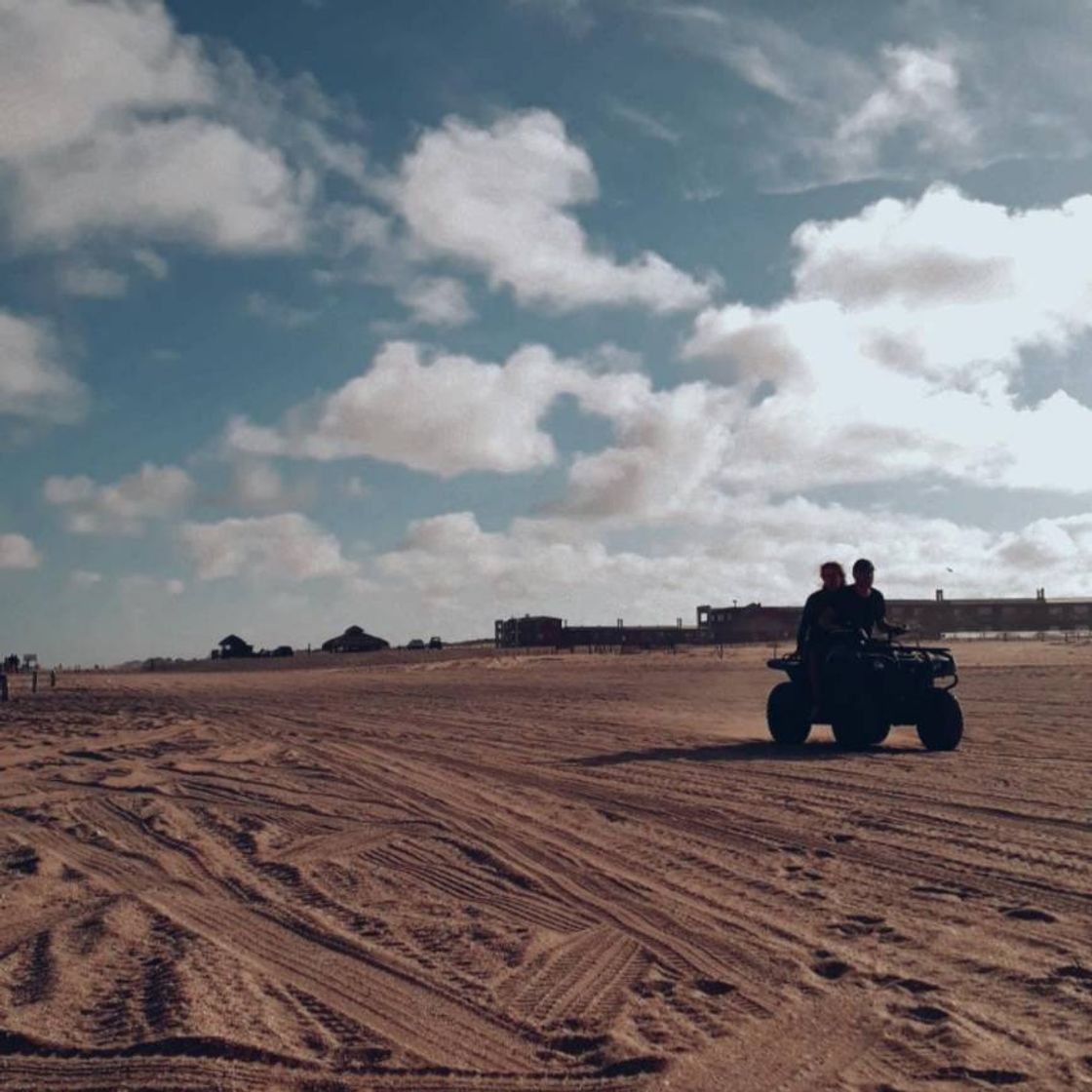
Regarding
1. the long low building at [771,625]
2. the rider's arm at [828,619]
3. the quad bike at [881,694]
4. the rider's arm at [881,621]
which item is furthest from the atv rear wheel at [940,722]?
the long low building at [771,625]

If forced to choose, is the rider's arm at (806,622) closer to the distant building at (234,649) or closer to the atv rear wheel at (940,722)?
the atv rear wheel at (940,722)

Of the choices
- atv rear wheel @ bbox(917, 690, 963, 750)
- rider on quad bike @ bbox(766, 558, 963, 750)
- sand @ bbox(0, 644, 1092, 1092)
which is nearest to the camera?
sand @ bbox(0, 644, 1092, 1092)

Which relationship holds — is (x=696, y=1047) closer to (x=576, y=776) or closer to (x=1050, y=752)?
(x=576, y=776)

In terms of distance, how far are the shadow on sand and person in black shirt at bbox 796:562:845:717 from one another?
26.3 inches

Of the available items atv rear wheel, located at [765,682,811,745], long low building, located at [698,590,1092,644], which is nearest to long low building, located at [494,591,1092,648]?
long low building, located at [698,590,1092,644]

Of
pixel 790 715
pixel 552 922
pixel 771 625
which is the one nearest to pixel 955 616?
pixel 771 625

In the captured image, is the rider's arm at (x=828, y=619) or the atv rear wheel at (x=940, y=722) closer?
the atv rear wheel at (x=940, y=722)

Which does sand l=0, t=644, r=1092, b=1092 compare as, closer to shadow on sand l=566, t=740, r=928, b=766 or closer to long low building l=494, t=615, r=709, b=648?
shadow on sand l=566, t=740, r=928, b=766

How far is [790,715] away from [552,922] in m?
9.27

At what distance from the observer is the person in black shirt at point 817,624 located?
554 inches

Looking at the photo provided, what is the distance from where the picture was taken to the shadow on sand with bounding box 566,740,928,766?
42.8ft

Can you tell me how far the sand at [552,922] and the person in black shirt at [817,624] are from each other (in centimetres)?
116

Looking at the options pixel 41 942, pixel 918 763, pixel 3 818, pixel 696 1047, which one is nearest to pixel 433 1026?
pixel 696 1047

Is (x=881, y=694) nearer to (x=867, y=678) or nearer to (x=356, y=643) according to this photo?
(x=867, y=678)
